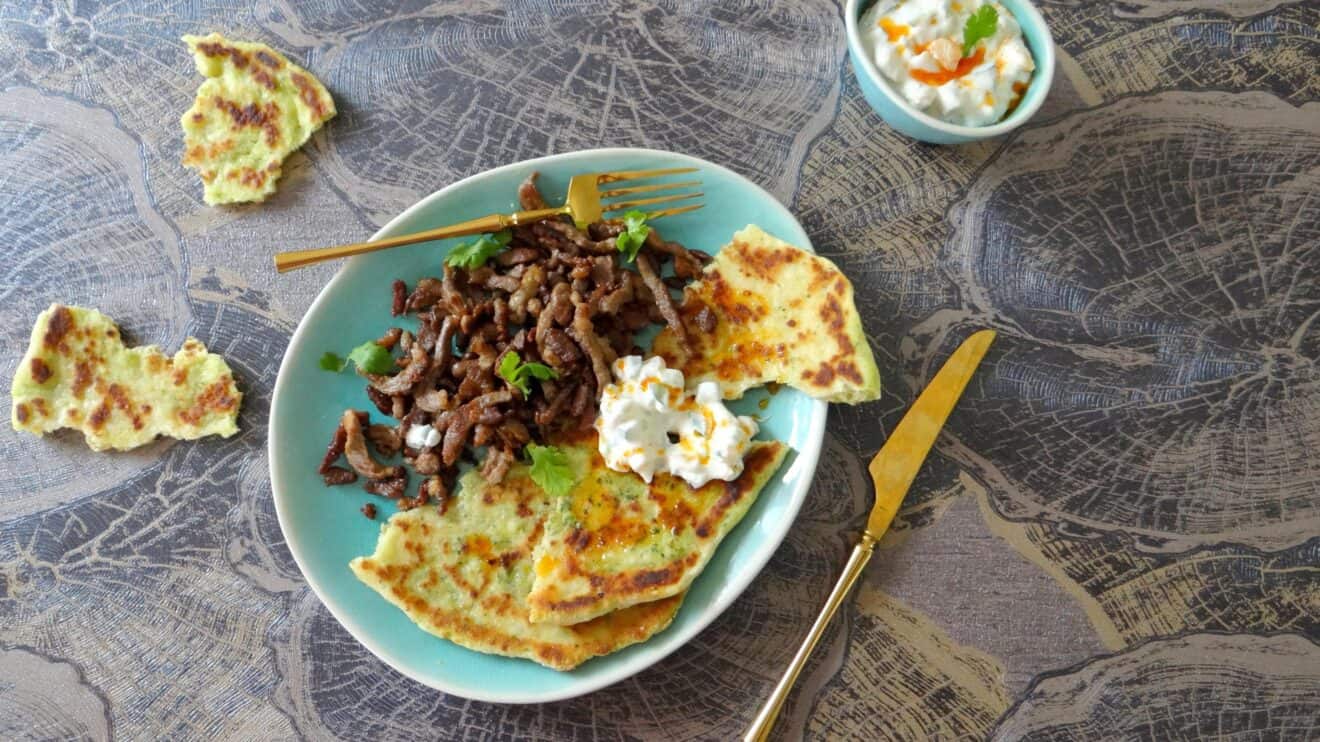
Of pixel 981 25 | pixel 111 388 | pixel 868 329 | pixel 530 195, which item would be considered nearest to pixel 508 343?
pixel 530 195

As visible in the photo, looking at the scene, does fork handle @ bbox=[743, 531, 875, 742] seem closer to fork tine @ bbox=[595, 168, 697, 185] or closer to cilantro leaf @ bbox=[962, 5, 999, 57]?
fork tine @ bbox=[595, 168, 697, 185]

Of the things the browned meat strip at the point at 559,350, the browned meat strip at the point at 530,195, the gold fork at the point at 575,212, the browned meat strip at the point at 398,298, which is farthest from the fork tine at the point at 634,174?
the browned meat strip at the point at 398,298

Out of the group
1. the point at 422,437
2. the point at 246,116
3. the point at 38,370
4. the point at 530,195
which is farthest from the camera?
the point at 246,116

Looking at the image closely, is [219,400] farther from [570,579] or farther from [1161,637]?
[1161,637]

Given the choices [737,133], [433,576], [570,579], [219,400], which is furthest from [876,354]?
[219,400]

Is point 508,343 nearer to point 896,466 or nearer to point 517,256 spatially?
point 517,256

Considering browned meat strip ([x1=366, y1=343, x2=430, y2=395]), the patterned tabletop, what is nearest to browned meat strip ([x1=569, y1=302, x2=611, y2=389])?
browned meat strip ([x1=366, y1=343, x2=430, y2=395])
